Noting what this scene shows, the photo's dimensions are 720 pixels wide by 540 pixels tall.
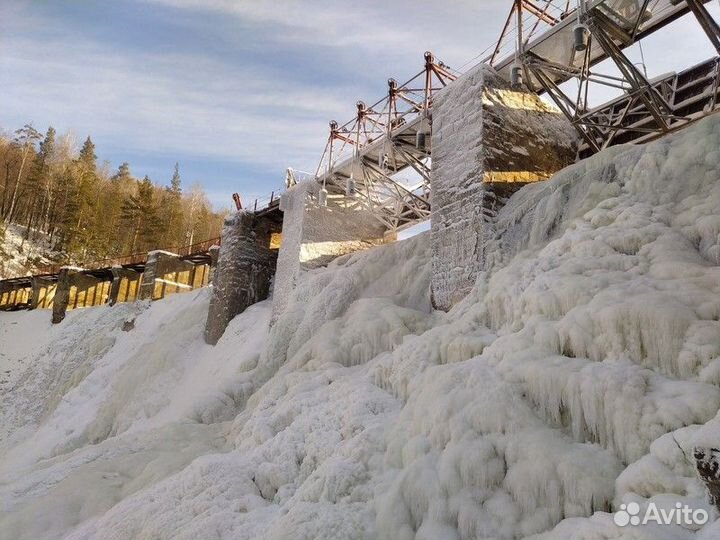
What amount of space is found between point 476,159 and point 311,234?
7040 mm

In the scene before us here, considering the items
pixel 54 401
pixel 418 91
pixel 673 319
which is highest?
pixel 418 91

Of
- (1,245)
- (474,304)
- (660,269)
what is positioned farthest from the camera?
(1,245)

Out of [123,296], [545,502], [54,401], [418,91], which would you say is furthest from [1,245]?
[545,502]

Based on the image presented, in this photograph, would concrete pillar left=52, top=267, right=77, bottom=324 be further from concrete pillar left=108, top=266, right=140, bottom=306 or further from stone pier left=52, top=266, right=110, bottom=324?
concrete pillar left=108, top=266, right=140, bottom=306

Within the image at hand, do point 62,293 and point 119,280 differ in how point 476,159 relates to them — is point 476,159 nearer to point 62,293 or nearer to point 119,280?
point 119,280

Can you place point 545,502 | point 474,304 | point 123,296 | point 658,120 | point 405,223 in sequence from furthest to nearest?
point 123,296
point 405,223
point 658,120
point 474,304
point 545,502

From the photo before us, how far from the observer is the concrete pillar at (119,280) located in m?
25.1

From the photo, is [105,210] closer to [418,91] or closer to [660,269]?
[418,91]

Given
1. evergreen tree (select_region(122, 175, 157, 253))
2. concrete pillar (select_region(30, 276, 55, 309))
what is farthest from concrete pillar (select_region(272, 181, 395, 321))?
evergreen tree (select_region(122, 175, 157, 253))

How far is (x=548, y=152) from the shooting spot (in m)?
10.2

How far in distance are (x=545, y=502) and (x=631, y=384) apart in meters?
1.24

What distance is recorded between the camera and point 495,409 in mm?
4840

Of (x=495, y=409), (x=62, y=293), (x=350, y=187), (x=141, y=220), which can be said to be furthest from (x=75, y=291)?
(x=495, y=409)

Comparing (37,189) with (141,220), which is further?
(37,189)
